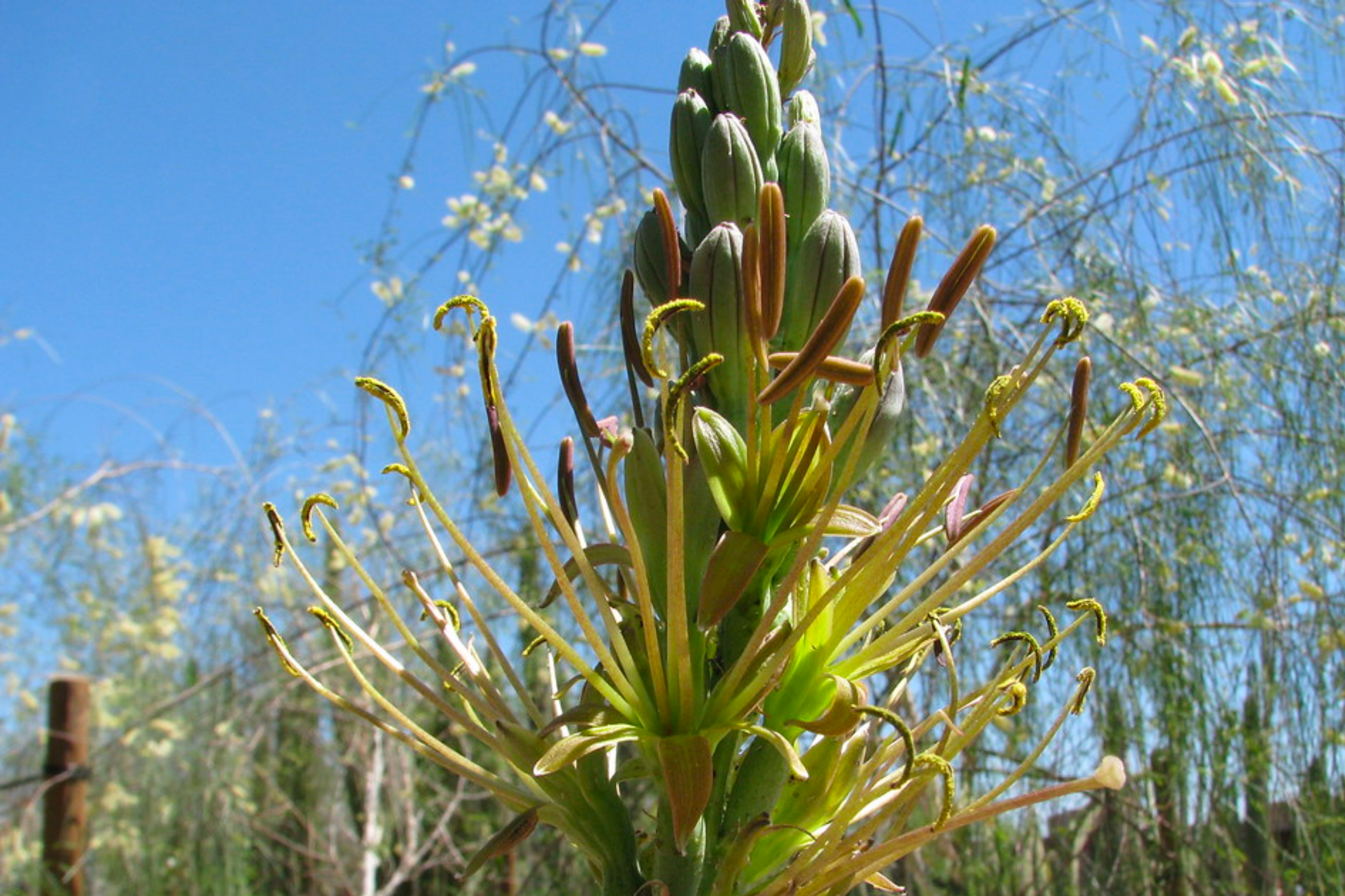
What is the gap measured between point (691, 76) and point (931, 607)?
694 mm

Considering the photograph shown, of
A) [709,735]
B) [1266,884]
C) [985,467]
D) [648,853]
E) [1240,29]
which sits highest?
[1240,29]

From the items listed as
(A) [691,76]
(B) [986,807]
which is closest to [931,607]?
(B) [986,807]

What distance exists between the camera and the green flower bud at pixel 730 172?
125cm

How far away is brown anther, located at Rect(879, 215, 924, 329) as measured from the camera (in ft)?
3.42

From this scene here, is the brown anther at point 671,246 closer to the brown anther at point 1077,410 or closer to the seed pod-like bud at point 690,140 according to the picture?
the seed pod-like bud at point 690,140

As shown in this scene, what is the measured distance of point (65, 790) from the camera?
13.4 ft

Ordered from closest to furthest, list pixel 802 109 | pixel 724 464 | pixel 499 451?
1. pixel 724 464
2. pixel 499 451
3. pixel 802 109

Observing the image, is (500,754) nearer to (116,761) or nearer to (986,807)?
(986,807)

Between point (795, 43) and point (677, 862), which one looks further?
point (795, 43)

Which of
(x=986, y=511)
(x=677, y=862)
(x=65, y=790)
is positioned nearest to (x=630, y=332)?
(x=986, y=511)

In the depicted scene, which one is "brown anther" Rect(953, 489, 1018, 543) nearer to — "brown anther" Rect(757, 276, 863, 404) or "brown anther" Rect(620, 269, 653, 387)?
"brown anther" Rect(757, 276, 863, 404)

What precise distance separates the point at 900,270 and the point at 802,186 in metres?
0.27

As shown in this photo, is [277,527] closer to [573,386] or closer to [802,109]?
[573,386]

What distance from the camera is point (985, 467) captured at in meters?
2.78
